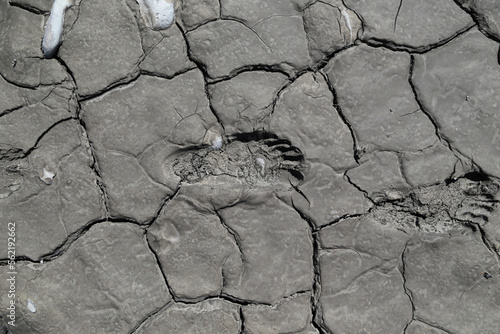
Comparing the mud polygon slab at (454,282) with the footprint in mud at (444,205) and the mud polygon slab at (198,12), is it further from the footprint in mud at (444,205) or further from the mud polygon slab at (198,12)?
the mud polygon slab at (198,12)

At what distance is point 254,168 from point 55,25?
106cm

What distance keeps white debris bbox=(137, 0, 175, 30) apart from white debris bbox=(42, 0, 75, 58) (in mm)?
322

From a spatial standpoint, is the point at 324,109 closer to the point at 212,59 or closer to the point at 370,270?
the point at 212,59

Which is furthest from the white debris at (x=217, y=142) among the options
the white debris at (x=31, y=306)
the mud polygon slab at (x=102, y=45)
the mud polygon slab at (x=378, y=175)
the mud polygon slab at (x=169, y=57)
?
the white debris at (x=31, y=306)

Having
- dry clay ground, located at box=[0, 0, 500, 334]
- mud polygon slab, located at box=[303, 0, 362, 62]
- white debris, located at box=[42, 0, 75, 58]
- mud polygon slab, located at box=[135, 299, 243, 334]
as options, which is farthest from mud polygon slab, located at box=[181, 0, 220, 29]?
mud polygon slab, located at box=[135, 299, 243, 334]

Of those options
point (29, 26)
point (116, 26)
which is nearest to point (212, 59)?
point (116, 26)

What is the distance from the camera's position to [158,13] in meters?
2.03

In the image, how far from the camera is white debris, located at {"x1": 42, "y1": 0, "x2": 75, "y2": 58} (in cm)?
205

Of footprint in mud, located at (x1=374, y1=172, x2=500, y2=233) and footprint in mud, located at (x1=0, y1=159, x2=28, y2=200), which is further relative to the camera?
footprint in mud, located at (x1=0, y1=159, x2=28, y2=200)

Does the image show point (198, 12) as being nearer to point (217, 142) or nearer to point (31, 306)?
point (217, 142)

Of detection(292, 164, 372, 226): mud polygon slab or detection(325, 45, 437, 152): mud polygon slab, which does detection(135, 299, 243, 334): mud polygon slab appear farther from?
detection(325, 45, 437, 152): mud polygon slab

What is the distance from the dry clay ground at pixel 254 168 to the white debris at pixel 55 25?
0.04 m

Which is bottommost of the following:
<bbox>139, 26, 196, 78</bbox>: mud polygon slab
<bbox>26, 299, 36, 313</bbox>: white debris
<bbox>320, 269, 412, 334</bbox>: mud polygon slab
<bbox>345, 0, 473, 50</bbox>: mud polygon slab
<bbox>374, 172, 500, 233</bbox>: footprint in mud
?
<bbox>26, 299, 36, 313</bbox>: white debris

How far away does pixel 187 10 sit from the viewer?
2041 millimetres
